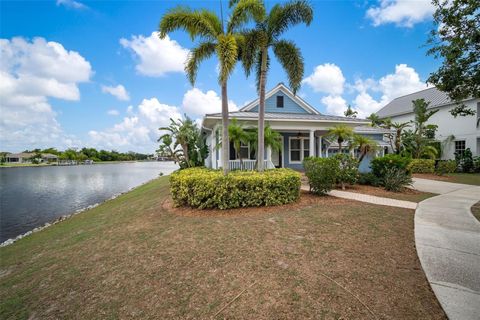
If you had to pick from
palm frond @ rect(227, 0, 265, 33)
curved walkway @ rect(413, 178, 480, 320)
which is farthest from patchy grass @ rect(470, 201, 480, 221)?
palm frond @ rect(227, 0, 265, 33)

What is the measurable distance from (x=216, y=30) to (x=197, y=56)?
1.16m

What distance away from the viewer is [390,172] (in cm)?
1091

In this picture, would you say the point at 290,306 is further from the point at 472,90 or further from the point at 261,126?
the point at 472,90

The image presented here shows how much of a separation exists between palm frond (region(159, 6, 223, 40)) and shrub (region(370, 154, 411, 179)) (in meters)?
10.5

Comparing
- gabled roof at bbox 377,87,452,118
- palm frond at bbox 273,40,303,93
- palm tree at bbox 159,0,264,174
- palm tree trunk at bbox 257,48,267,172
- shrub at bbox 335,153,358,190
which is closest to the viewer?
palm tree at bbox 159,0,264,174

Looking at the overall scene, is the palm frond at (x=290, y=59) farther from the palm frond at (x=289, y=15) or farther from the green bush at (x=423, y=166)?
the green bush at (x=423, y=166)

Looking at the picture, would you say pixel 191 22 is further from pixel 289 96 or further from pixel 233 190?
pixel 289 96

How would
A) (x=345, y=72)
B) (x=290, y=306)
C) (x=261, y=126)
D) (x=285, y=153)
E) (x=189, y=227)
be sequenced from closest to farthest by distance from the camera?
(x=290, y=306) < (x=189, y=227) < (x=261, y=126) < (x=285, y=153) < (x=345, y=72)

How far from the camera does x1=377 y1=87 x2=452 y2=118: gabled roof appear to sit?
890 inches

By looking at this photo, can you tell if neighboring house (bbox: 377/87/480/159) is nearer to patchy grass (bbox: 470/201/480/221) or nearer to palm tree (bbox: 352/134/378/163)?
palm tree (bbox: 352/134/378/163)

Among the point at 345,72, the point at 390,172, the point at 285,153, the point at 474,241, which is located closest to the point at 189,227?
the point at 474,241

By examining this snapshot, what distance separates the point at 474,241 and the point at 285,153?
1209cm

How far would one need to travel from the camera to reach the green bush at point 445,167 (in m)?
17.1

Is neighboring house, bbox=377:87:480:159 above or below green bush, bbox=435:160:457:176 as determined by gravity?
above
